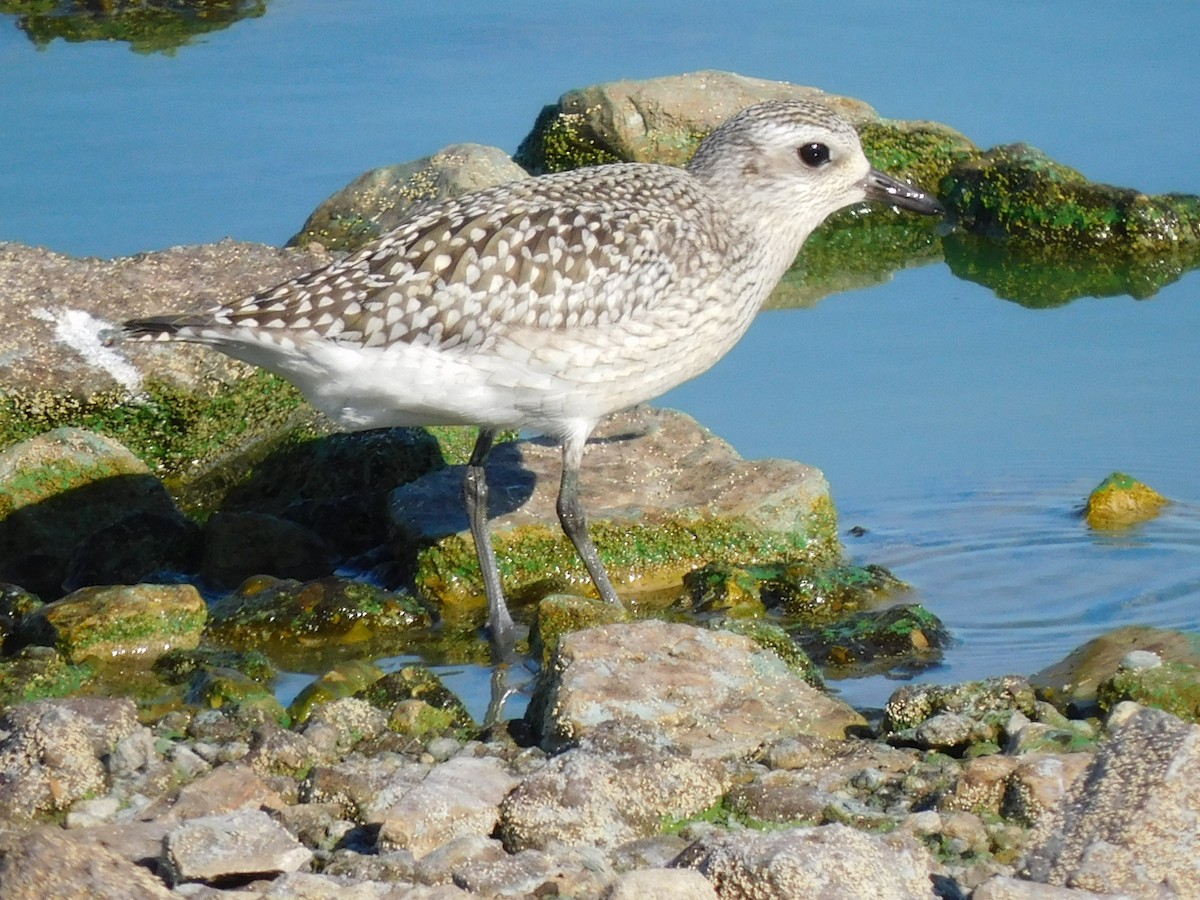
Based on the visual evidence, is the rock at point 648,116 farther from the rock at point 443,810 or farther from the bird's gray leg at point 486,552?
the rock at point 443,810

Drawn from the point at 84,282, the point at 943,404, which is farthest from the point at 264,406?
the point at 943,404

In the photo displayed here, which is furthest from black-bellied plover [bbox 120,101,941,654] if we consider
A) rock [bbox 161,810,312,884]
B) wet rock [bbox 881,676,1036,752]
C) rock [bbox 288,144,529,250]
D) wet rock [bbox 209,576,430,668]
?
rock [bbox 288,144,529,250]

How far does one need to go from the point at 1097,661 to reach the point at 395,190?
22.1 ft

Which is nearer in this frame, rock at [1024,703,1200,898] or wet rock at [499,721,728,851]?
rock at [1024,703,1200,898]

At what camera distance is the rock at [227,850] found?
4.89 metres

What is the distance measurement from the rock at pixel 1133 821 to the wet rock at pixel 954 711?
0.81 meters

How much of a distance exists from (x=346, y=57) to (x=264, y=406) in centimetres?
750

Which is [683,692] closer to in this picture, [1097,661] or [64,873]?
[1097,661]

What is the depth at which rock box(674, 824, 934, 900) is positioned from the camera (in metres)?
4.73

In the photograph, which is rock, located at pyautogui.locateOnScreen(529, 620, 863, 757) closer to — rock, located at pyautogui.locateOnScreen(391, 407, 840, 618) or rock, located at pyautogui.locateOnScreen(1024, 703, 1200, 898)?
rock, located at pyautogui.locateOnScreen(1024, 703, 1200, 898)

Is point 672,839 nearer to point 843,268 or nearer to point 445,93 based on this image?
point 843,268

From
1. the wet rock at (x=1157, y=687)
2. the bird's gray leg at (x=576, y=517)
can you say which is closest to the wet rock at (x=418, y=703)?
the bird's gray leg at (x=576, y=517)

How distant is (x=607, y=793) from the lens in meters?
5.48

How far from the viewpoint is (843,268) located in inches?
506
